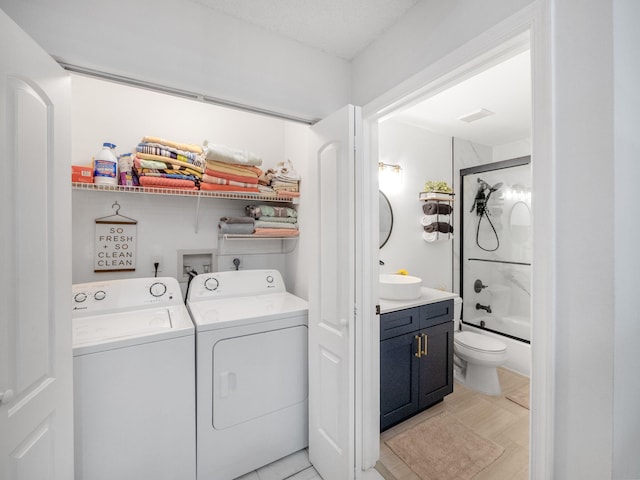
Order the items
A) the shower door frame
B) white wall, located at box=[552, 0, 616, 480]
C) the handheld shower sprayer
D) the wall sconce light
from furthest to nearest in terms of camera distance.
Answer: the handheld shower sprayer, the shower door frame, the wall sconce light, white wall, located at box=[552, 0, 616, 480]

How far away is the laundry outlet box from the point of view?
1.71 m

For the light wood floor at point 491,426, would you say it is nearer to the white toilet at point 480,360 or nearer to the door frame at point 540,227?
the white toilet at point 480,360

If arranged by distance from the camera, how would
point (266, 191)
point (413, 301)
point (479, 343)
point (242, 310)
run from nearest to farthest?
point (242, 310), point (413, 301), point (266, 191), point (479, 343)

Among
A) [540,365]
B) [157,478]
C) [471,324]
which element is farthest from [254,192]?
[471,324]

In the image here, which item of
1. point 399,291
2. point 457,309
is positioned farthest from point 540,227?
point 457,309

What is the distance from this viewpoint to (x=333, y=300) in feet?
5.13

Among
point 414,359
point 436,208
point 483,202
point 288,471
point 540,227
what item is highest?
point 483,202

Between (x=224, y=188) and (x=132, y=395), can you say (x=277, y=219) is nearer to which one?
(x=224, y=188)

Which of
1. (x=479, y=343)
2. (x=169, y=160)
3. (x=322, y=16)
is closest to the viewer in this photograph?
(x=322, y=16)

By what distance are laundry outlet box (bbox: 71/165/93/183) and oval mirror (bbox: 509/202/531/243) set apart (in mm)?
3687

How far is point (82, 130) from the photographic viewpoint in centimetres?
192

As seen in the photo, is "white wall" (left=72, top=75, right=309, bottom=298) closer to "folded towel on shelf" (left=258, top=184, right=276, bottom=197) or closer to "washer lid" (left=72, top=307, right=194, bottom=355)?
"folded towel on shelf" (left=258, top=184, right=276, bottom=197)

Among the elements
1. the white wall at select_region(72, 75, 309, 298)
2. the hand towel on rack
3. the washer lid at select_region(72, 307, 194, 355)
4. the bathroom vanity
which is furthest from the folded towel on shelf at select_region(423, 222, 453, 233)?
the washer lid at select_region(72, 307, 194, 355)

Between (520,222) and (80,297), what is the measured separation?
3.75m
